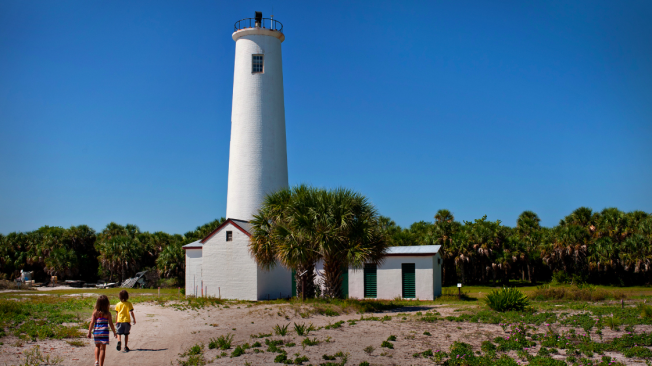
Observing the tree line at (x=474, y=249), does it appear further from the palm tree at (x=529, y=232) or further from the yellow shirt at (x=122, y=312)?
the yellow shirt at (x=122, y=312)

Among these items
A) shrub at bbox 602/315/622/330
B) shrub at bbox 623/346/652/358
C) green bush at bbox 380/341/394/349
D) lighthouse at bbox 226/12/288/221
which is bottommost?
green bush at bbox 380/341/394/349

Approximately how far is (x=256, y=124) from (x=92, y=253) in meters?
30.4

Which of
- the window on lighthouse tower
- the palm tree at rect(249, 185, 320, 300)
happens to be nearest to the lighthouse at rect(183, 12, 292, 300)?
the window on lighthouse tower

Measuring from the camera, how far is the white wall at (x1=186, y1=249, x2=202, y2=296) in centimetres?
2689

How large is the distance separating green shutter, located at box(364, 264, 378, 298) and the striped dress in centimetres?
1854

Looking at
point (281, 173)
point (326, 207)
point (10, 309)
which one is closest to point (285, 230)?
point (326, 207)

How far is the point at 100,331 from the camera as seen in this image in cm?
957

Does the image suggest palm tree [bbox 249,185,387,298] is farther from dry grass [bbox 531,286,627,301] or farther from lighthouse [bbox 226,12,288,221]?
dry grass [bbox 531,286,627,301]

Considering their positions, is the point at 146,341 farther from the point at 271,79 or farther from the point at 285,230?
the point at 271,79

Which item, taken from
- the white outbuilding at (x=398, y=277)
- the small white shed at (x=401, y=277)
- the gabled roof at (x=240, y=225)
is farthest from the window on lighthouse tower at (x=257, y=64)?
the small white shed at (x=401, y=277)

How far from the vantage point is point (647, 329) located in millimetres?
12547

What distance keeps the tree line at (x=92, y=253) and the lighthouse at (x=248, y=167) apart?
34.9ft

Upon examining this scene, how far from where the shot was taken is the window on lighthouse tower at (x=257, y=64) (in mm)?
28122

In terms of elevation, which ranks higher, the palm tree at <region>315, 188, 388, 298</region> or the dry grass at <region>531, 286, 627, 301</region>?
the palm tree at <region>315, 188, 388, 298</region>
